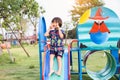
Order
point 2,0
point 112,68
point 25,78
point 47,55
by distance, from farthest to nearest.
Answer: point 2,0 → point 25,78 → point 112,68 → point 47,55

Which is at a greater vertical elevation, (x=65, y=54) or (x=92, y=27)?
(x=92, y=27)

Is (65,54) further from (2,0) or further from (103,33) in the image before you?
(2,0)

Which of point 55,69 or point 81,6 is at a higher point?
point 81,6

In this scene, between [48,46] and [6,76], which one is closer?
[48,46]

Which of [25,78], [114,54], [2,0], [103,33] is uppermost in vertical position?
[2,0]

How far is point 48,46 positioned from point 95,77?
3.61 feet

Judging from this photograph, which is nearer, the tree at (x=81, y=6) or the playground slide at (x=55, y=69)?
the playground slide at (x=55, y=69)

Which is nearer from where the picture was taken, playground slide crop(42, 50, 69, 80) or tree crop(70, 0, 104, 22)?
playground slide crop(42, 50, 69, 80)

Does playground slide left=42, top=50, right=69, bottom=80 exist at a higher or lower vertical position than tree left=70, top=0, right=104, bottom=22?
lower

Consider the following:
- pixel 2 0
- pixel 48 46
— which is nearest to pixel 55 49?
pixel 48 46

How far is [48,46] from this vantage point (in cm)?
584

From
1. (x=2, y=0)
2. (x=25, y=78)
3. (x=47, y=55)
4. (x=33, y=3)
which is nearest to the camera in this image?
(x=47, y=55)

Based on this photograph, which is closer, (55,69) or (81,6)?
(55,69)

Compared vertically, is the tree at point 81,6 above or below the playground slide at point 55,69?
above
